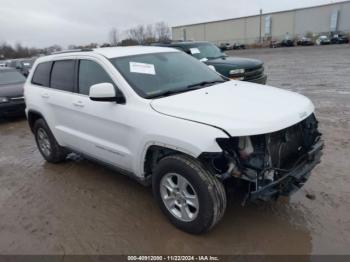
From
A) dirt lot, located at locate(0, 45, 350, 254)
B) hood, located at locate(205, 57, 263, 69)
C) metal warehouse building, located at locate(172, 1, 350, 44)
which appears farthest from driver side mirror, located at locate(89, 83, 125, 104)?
metal warehouse building, located at locate(172, 1, 350, 44)

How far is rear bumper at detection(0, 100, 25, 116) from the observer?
8930 millimetres

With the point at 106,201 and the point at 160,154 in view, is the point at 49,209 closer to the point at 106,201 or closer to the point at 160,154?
the point at 106,201

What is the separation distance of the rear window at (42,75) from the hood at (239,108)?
2.48 m

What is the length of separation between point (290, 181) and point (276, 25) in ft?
264

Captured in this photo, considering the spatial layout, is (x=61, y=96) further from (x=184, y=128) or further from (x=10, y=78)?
(x=10, y=78)

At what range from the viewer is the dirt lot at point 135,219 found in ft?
10.0

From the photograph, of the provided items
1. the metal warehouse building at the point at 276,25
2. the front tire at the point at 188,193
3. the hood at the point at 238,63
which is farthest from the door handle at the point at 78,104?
the metal warehouse building at the point at 276,25

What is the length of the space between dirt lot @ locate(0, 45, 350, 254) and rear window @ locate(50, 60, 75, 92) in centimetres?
137

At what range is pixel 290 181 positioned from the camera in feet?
9.84

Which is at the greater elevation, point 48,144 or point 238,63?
point 238,63

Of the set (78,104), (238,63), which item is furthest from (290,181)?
(238,63)

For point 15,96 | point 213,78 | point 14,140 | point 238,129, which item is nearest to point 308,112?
point 238,129

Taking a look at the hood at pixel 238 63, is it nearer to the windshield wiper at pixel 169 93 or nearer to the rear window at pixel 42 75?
the rear window at pixel 42 75

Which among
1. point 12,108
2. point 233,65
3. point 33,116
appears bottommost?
point 12,108
